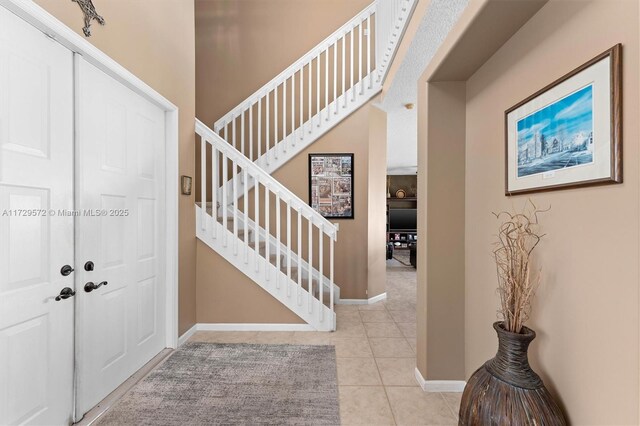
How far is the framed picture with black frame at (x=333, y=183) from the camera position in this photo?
407 centimetres

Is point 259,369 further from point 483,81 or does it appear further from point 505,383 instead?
point 483,81

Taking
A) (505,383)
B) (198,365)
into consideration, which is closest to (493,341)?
(505,383)

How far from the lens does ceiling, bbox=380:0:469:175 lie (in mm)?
1905

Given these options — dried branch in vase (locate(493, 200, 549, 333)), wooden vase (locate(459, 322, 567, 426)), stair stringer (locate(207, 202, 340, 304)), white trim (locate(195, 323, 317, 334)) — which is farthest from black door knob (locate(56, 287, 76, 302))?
dried branch in vase (locate(493, 200, 549, 333))

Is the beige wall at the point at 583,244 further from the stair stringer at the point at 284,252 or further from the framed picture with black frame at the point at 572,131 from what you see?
the stair stringer at the point at 284,252

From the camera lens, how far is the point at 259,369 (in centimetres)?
229

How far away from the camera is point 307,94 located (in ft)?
14.3

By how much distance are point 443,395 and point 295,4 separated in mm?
5341

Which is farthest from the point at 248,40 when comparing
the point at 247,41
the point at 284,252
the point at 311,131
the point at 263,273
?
the point at 263,273

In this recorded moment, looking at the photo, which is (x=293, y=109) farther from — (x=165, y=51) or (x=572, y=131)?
(x=572, y=131)

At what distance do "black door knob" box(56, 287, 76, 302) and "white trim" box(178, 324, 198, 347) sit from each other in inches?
50.2

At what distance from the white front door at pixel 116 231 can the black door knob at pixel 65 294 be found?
10cm

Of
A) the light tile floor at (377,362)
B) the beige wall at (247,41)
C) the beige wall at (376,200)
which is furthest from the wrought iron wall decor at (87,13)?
the beige wall at (376,200)

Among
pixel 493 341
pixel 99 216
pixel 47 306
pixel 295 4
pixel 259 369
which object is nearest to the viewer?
pixel 47 306
